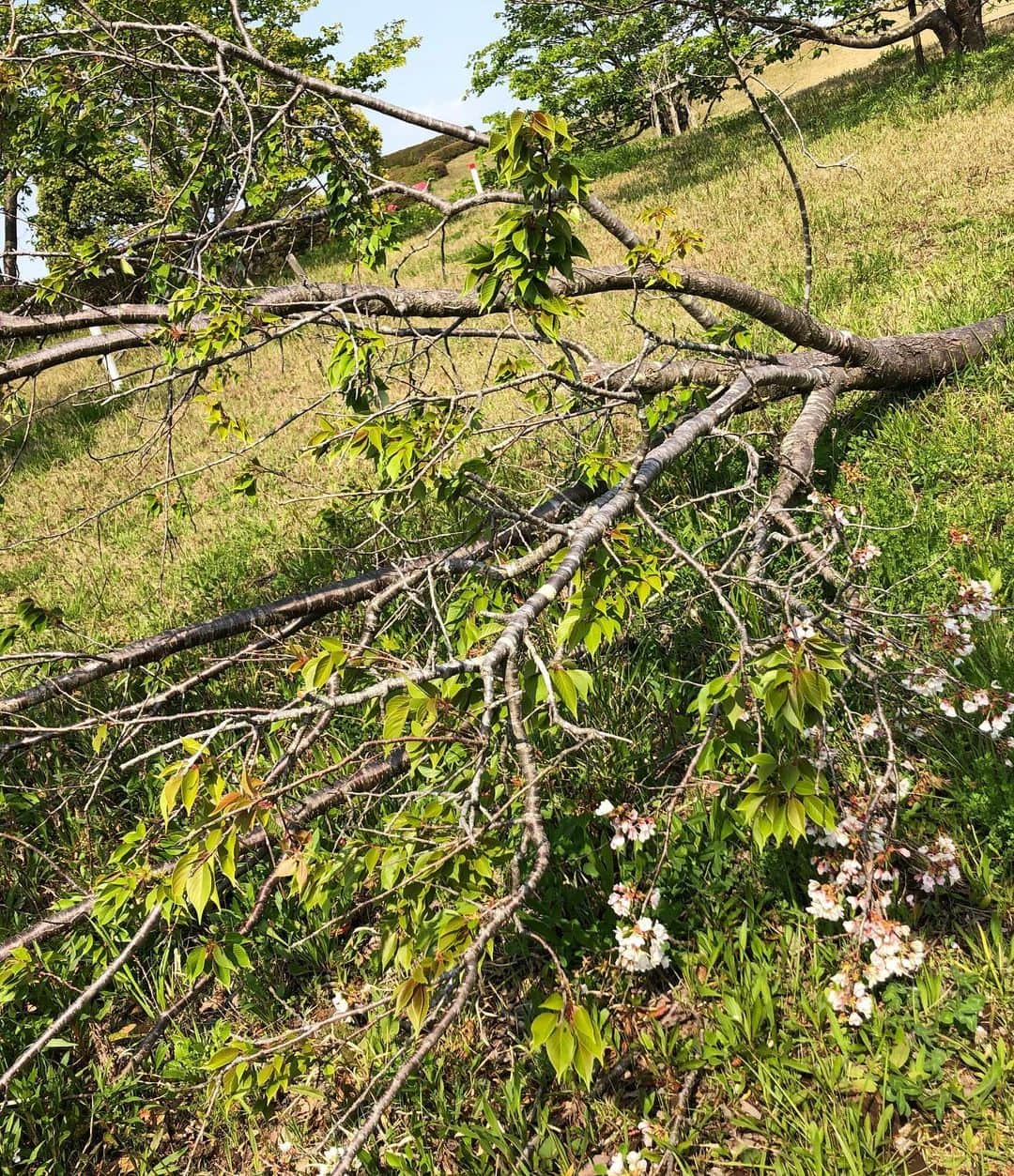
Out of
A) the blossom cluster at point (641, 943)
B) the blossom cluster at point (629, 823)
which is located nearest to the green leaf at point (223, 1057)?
the blossom cluster at point (641, 943)

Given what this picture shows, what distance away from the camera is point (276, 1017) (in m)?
2.86

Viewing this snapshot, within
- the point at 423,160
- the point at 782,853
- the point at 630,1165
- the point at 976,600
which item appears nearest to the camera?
the point at 630,1165

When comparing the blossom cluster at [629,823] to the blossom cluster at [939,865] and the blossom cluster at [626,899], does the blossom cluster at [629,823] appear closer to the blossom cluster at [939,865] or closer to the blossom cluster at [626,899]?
the blossom cluster at [626,899]

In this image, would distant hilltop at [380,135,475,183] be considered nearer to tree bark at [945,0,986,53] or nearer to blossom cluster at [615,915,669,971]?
tree bark at [945,0,986,53]

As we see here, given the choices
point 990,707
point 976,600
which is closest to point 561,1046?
point 990,707

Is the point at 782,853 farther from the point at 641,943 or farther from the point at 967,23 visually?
the point at 967,23

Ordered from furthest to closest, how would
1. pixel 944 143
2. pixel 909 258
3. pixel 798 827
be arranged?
pixel 944 143 → pixel 909 258 → pixel 798 827

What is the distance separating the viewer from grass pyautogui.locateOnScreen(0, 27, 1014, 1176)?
208cm

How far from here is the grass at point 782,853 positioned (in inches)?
82.0

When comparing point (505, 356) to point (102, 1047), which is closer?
point (102, 1047)

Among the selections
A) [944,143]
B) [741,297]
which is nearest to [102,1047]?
[741,297]

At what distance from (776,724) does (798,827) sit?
0.74ft

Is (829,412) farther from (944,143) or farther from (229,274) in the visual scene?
(944,143)

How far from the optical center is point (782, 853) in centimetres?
272
